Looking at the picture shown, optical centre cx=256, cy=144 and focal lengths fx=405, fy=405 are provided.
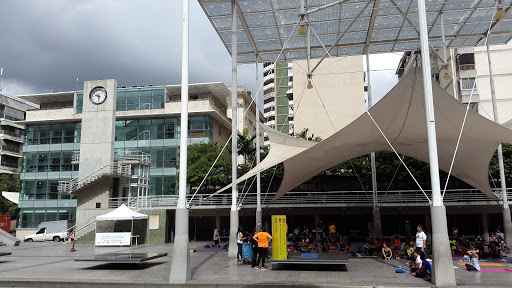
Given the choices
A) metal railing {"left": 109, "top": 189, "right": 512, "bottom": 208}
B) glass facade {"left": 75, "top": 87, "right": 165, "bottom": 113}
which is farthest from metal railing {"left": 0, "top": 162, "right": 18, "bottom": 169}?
metal railing {"left": 109, "top": 189, "right": 512, "bottom": 208}

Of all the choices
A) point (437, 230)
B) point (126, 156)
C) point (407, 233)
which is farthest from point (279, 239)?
point (126, 156)

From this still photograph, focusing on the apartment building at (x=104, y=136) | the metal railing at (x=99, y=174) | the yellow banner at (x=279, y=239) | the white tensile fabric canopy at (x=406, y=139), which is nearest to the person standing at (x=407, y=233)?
the white tensile fabric canopy at (x=406, y=139)

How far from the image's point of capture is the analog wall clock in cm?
3962

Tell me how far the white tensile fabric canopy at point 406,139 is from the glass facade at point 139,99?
2745cm

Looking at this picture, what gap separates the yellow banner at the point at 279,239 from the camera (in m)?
14.4

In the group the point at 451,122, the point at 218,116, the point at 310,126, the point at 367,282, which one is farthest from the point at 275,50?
the point at 310,126

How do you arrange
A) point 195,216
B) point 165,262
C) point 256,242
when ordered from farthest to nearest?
point 195,216
point 165,262
point 256,242

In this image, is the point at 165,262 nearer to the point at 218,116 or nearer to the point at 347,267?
the point at 347,267

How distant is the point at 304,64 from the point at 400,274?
4631 centimetres

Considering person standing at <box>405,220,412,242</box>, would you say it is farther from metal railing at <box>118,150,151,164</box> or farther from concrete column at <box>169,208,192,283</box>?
metal railing at <box>118,150,151,164</box>

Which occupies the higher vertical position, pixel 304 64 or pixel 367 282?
pixel 304 64

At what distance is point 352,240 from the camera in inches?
1228

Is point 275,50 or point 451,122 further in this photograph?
point 275,50

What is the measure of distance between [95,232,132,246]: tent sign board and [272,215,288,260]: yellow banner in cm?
1554
